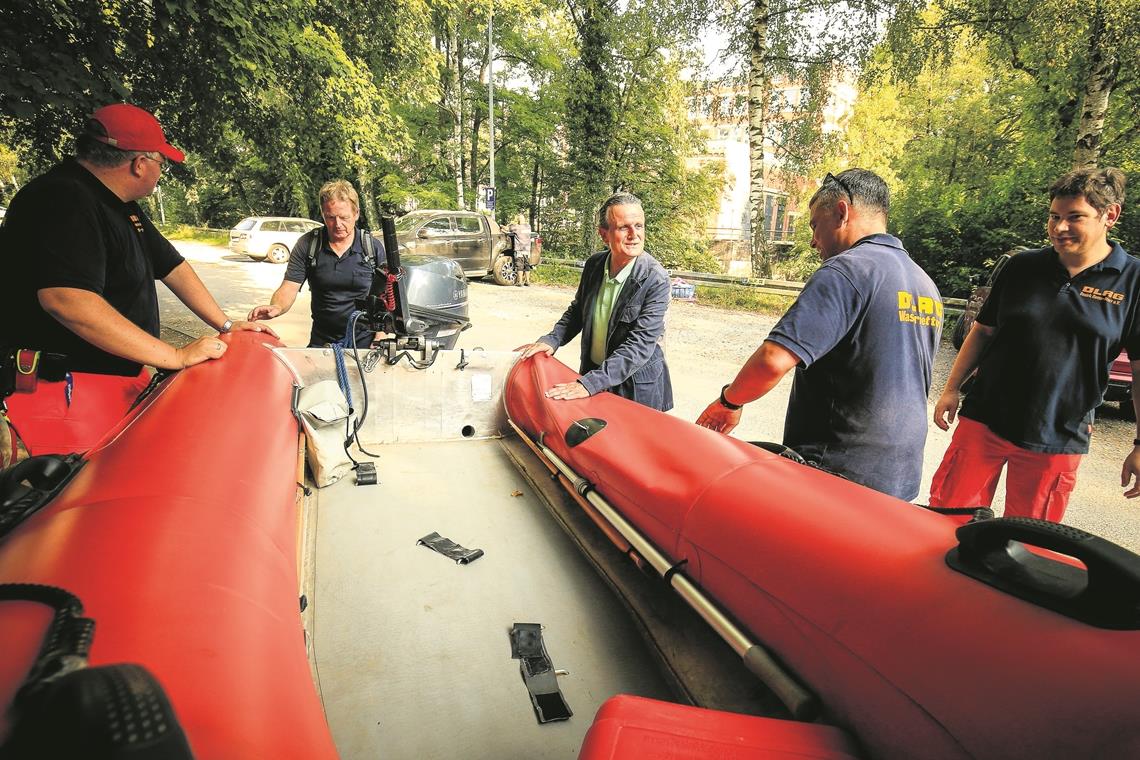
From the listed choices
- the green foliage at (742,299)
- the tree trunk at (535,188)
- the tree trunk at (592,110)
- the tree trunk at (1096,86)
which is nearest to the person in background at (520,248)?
the tree trunk at (592,110)

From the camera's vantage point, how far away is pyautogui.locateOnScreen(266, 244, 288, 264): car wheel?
16.8m

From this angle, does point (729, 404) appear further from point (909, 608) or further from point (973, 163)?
point (973, 163)

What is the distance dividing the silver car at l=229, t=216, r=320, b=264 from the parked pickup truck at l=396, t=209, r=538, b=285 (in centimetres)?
523

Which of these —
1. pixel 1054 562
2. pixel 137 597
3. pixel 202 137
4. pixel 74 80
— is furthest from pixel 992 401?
pixel 202 137

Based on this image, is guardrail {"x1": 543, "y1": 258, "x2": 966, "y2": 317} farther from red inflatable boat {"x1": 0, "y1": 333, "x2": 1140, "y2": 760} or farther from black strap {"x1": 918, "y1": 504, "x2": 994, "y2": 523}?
red inflatable boat {"x1": 0, "y1": 333, "x2": 1140, "y2": 760}

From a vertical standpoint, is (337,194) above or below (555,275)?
above

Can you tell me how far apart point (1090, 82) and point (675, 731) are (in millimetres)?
10995

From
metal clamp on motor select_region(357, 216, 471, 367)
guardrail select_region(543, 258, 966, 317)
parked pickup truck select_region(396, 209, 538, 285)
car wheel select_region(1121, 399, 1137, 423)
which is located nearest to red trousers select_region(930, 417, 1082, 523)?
metal clamp on motor select_region(357, 216, 471, 367)

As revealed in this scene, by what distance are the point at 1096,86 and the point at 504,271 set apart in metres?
11.3

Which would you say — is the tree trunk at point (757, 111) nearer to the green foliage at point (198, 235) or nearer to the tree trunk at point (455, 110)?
the tree trunk at point (455, 110)

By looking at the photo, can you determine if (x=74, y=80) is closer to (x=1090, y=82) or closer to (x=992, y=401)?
(x=992, y=401)

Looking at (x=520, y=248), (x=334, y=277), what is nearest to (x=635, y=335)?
(x=334, y=277)

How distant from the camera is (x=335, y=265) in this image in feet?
10.3

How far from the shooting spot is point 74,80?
10.0ft
